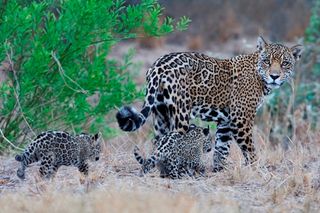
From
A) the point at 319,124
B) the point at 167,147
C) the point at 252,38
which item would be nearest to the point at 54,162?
the point at 167,147

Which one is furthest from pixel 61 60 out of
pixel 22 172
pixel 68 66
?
pixel 22 172

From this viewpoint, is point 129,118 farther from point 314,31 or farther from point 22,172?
point 314,31

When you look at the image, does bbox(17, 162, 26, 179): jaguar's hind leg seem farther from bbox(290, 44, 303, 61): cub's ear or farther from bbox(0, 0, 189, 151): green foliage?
bbox(290, 44, 303, 61): cub's ear

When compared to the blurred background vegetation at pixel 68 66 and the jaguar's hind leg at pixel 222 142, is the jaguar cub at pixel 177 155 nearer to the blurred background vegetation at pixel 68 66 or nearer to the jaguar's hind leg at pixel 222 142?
the jaguar's hind leg at pixel 222 142

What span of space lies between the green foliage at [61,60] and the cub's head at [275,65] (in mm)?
1003

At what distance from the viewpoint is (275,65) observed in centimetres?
971

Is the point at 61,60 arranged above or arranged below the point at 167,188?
above

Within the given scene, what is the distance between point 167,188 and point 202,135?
120 cm

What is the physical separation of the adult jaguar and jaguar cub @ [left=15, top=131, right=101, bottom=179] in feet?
1.58

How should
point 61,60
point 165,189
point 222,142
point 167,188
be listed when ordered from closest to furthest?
point 165,189 → point 167,188 → point 222,142 → point 61,60

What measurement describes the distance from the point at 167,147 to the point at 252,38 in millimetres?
16851

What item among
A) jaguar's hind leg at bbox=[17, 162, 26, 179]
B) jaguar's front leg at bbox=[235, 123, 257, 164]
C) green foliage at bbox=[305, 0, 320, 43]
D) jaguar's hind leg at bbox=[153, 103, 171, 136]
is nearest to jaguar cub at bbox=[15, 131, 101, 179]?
jaguar's hind leg at bbox=[17, 162, 26, 179]

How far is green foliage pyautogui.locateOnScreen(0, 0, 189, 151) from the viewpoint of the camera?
9656 millimetres

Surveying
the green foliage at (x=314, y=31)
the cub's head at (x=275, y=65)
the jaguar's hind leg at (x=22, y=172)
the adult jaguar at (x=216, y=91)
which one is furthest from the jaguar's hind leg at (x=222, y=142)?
the green foliage at (x=314, y=31)
